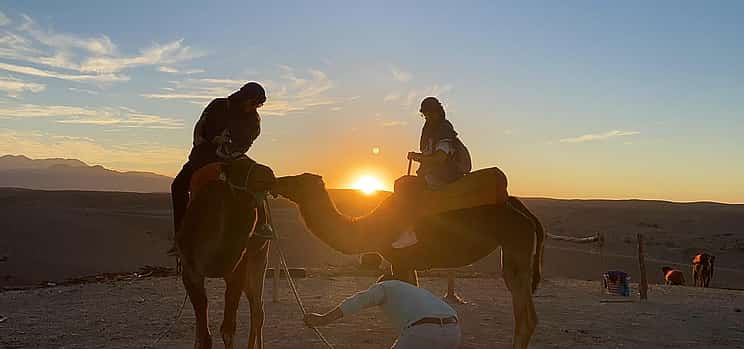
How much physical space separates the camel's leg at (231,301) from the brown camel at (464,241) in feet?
5.43

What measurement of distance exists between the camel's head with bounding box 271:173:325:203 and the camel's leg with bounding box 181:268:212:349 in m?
1.88

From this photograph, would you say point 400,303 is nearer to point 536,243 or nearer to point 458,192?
point 458,192

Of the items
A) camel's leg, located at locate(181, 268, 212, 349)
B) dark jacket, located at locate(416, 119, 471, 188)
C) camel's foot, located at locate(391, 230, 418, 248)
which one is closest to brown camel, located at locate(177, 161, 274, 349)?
camel's leg, located at locate(181, 268, 212, 349)

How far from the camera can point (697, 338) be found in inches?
426

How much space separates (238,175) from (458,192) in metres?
2.12

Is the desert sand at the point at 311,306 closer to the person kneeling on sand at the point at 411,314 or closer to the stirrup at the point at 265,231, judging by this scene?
the stirrup at the point at 265,231

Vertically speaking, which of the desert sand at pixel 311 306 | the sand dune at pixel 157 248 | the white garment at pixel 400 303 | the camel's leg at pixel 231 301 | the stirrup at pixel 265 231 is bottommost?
the sand dune at pixel 157 248

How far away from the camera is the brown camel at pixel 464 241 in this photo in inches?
226

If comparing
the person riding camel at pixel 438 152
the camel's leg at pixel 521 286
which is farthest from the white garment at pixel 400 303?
the camel's leg at pixel 521 286

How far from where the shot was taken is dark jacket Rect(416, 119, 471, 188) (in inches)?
Result: 304

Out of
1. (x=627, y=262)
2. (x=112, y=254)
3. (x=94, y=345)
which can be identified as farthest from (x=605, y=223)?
(x=94, y=345)

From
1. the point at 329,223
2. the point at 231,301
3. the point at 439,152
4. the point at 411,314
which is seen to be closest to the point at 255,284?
the point at 231,301

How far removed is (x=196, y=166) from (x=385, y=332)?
4.58 m

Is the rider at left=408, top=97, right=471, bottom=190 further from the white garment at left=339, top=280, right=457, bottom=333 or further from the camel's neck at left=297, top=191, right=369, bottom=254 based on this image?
the white garment at left=339, top=280, right=457, bottom=333
